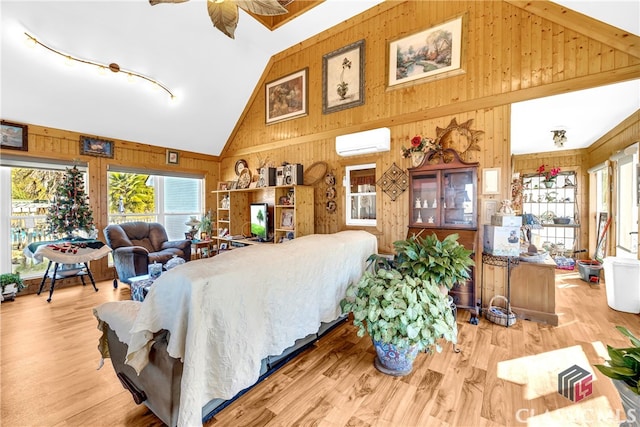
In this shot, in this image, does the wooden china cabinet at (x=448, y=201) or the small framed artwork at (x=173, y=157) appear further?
the small framed artwork at (x=173, y=157)

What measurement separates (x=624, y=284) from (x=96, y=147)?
310 inches

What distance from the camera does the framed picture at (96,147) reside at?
4.44 m

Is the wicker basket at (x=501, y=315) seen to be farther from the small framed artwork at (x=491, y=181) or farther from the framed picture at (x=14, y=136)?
the framed picture at (x=14, y=136)

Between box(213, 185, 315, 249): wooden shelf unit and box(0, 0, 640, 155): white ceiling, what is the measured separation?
1648 millimetres

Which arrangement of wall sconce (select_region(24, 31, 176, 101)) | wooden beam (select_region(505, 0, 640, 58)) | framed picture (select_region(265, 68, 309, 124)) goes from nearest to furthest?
wooden beam (select_region(505, 0, 640, 58)), wall sconce (select_region(24, 31, 176, 101)), framed picture (select_region(265, 68, 309, 124))

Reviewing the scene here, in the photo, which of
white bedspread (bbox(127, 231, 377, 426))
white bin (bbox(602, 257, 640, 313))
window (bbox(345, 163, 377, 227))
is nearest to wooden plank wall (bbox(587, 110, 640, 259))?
white bin (bbox(602, 257, 640, 313))

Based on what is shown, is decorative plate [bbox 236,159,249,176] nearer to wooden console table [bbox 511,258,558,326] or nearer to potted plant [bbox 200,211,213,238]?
potted plant [bbox 200,211,213,238]

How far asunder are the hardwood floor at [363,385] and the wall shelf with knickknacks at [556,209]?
352 cm

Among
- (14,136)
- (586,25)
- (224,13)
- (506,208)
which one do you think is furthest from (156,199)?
(586,25)

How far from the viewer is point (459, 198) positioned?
3.25 m

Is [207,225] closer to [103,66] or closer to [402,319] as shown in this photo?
[103,66]

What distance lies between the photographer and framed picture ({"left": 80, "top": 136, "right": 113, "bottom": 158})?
14.6 feet

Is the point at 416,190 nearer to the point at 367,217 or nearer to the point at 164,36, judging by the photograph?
the point at 367,217

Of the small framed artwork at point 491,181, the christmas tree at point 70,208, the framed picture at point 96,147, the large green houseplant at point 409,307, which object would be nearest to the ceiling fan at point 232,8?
the large green houseplant at point 409,307
